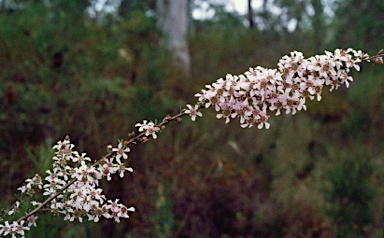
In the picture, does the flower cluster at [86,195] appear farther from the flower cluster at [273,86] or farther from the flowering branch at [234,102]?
the flower cluster at [273,86]

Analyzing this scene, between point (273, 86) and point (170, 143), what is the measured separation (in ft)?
10.6

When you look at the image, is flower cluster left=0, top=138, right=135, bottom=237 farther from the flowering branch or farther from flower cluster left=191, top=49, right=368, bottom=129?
flower cluster left=191, top=49, right=368, bottom=129

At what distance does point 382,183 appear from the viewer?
213 inches

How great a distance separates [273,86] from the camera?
5.16 feet

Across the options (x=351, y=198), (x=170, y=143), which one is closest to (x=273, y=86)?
(x=351, y=198)

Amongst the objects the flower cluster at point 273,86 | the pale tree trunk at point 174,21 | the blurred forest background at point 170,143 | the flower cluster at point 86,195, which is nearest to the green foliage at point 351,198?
the blurred forest background at point 170,143

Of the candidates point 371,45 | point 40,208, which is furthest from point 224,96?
point 371,45

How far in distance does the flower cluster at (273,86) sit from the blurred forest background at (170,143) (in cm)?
118

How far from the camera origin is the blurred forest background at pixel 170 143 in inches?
141

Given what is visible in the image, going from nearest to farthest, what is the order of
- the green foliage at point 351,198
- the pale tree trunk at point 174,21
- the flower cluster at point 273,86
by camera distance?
the flower cluster at point 273,86
the green foliage at point 351,198
the pale tree trunk at point 174,21

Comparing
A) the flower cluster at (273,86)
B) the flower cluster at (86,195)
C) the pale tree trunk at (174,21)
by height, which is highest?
the pale tree trunk at (174,21)

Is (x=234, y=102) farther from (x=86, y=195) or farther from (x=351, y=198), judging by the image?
(x=351, y=198)

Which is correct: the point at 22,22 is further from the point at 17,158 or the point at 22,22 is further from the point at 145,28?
the point at 145,28

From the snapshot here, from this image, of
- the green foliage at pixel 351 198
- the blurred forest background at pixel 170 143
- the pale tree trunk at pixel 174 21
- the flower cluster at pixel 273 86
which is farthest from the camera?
the pale tree trunk at pixel 174 21
